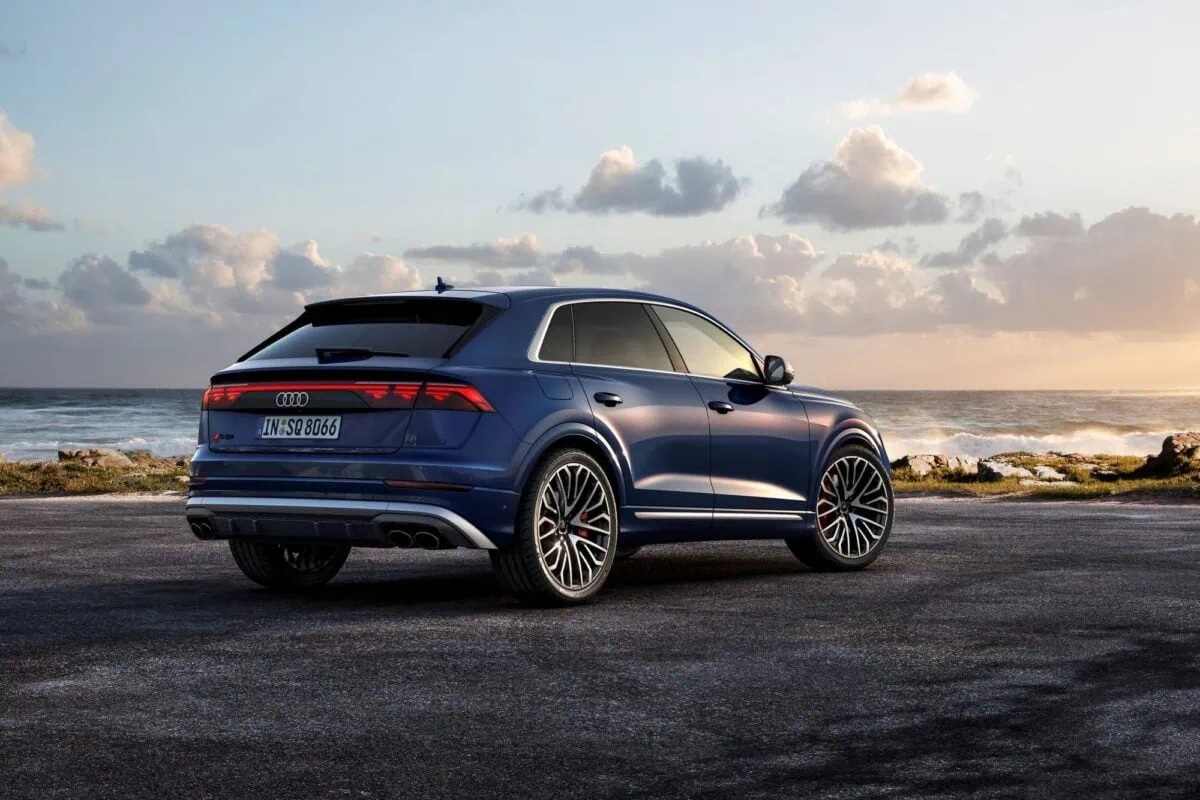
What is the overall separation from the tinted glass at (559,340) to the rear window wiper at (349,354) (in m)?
0.85

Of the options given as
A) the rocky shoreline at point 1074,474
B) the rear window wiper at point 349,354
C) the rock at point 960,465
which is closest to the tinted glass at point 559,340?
the rear window wiper at point 349,354

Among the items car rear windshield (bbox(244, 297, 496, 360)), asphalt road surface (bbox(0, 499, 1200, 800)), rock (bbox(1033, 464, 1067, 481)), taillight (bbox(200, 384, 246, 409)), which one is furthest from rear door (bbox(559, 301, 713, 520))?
rock (bbox(1033, 464, 1067, 481))

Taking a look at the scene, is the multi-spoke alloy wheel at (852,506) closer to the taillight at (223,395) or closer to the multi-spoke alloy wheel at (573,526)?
the multi-spoke alloy wheel at (573,526)

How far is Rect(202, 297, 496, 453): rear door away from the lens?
7918mm

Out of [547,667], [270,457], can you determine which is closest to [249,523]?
[270,457]

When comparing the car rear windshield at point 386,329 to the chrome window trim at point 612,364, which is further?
the chrome window trim at point 612,364

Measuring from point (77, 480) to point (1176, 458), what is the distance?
1818 centimetres

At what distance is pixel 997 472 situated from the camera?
25828 mm

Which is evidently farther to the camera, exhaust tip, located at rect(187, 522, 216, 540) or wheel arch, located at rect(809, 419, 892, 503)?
wheel arch, located at rect(809, 419, 892, 503)

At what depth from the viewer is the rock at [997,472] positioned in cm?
2572

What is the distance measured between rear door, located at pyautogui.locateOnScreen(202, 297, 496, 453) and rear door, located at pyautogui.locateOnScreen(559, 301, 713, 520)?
30.6 inches

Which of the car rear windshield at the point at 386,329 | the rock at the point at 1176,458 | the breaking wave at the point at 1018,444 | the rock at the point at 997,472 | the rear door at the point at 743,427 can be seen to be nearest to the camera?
the car rear windshield at the point at 386,329

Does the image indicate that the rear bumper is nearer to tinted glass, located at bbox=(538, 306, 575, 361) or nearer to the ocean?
tinted glass, located at bbox=(538, 306, 575, 361)

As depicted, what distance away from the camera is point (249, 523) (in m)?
8.27
